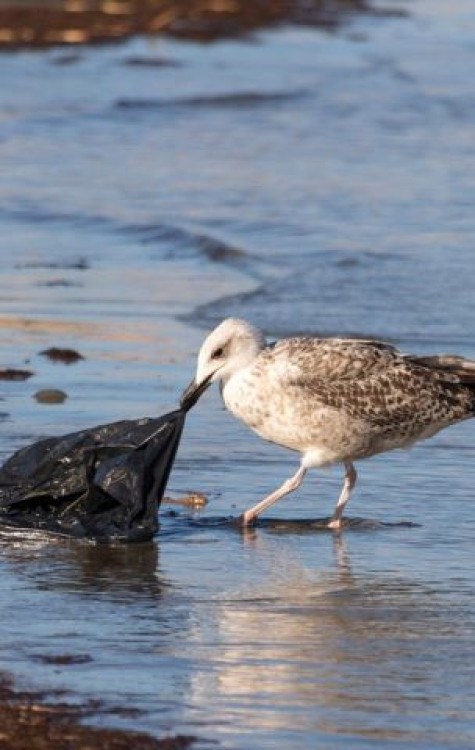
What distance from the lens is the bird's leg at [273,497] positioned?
811 cm

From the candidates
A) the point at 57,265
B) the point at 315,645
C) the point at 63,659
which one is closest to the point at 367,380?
the point at 315,645

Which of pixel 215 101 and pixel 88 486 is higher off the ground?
pixel 88 486

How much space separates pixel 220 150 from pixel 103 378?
10226 mm

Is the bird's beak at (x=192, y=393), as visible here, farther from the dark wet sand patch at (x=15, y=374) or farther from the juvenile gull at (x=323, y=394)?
the dark wet sand patch at (x=15, y=374)

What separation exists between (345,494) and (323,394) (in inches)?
16.2

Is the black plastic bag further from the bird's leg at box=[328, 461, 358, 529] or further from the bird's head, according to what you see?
the bird's leg at box=[328, 461, 358, 529]

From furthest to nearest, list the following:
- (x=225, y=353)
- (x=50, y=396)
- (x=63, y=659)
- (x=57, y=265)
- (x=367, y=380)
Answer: (x=57, y=265)
(x=50, y=396)
(x=367, y=380)
(x=225, y=353)
(x=63, y=659)

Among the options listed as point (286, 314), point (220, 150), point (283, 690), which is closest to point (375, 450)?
point (283, 690)

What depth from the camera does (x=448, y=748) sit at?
553 centimetres

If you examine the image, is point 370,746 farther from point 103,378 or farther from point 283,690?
point 103,378

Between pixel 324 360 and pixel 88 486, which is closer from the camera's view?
→ pixel 88 486

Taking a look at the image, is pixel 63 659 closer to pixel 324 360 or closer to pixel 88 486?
pixel 88 486

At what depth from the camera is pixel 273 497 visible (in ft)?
26.9

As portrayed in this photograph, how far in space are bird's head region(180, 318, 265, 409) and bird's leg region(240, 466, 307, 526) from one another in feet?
1.56
